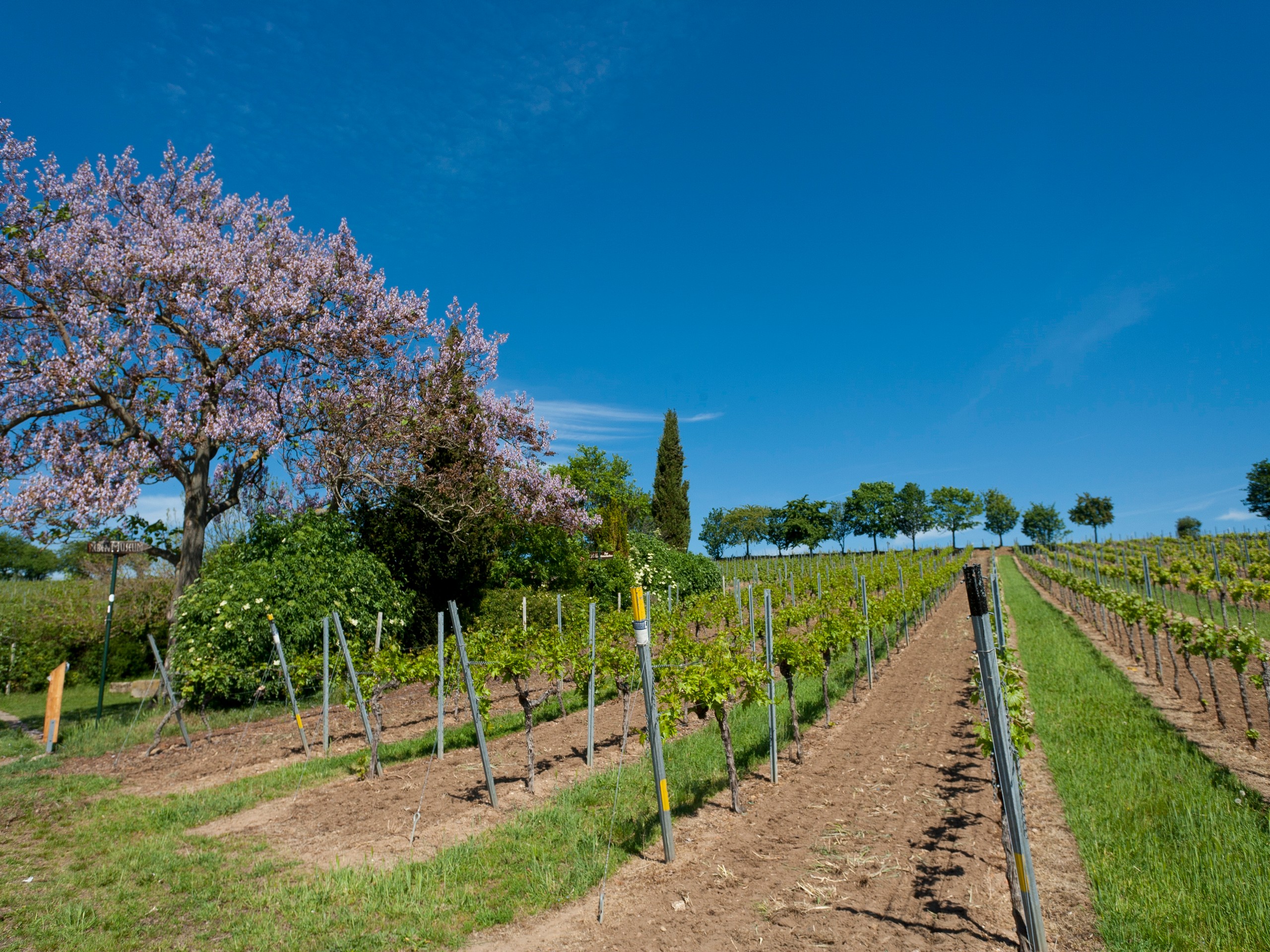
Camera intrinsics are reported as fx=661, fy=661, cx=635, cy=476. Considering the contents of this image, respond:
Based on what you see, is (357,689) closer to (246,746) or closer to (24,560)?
(246,746)

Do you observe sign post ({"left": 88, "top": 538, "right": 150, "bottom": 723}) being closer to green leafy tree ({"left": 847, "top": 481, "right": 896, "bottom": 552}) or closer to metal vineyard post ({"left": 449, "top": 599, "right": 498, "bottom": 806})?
metal vineyard post ({"left": 449, "top": 599, "right": 498, "bottom": 806})

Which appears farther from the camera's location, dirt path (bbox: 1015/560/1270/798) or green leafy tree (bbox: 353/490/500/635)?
green leafy tree (bbox: 353/490/500/635)

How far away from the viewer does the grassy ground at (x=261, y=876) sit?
4.59 m

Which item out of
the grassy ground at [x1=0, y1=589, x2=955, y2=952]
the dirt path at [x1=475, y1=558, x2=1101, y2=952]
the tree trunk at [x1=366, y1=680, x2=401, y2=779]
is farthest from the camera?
the tree trunk at [x1=366, y1=680, x2=401, y2=779]

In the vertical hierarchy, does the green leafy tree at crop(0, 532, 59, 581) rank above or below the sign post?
above

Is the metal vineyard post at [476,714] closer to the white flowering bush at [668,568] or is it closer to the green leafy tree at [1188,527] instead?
the white flowering bush at [668,568]

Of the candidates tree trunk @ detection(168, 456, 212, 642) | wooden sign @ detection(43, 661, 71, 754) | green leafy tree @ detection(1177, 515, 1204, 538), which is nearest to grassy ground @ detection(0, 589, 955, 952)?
wooden sign @ detection(43, 661, 71, 754)

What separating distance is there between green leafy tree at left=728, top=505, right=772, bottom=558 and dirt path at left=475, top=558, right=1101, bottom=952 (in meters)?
81.3

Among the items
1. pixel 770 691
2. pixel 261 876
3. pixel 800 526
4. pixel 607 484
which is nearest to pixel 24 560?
pixel 607 484

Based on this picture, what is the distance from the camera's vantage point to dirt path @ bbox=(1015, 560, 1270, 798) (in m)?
7.25

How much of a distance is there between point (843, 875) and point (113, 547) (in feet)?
44.4

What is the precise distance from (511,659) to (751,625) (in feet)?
12.5

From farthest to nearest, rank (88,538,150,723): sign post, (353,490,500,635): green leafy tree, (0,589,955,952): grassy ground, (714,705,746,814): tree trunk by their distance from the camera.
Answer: (353,490,500,635): green leafy tree
(88,538,150,723): sign post
(714,705,746,814): tree trunk
(0,589,955,952): grassy ground

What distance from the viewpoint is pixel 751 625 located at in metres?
9.79
